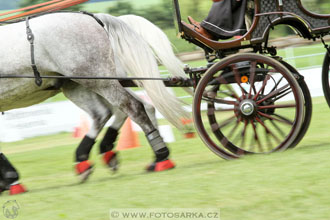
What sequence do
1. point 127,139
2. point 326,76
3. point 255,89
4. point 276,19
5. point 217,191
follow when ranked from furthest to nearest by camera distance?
1. point 127,139
2. point 326,76
3. point 255,89
4. point 276,19
5. point 217,191

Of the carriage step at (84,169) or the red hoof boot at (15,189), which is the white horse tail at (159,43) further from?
the red hoof boot at (15,189)

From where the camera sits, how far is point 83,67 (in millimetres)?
5480

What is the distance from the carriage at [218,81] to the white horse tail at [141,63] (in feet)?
0.04

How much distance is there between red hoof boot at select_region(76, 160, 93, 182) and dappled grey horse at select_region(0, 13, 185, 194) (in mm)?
10

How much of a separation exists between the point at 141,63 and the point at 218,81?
0.93 metres

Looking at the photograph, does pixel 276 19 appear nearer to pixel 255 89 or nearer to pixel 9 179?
pixel 255 89

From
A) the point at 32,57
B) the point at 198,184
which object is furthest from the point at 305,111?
the point at 32,57

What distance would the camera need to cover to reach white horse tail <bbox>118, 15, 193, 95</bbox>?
597 centimetres

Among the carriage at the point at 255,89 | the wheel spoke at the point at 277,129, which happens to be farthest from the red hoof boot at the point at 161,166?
the wheel spoke at the point at 277,129

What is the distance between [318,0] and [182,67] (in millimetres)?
1597

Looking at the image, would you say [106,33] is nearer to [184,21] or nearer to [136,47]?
[136,47]

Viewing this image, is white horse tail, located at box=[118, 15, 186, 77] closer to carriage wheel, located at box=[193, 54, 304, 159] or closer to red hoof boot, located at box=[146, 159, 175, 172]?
carriage wheel, located at box=[193, 54, 304, 159]

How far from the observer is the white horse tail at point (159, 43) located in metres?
5.97

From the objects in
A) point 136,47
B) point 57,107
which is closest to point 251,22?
point 136,47
